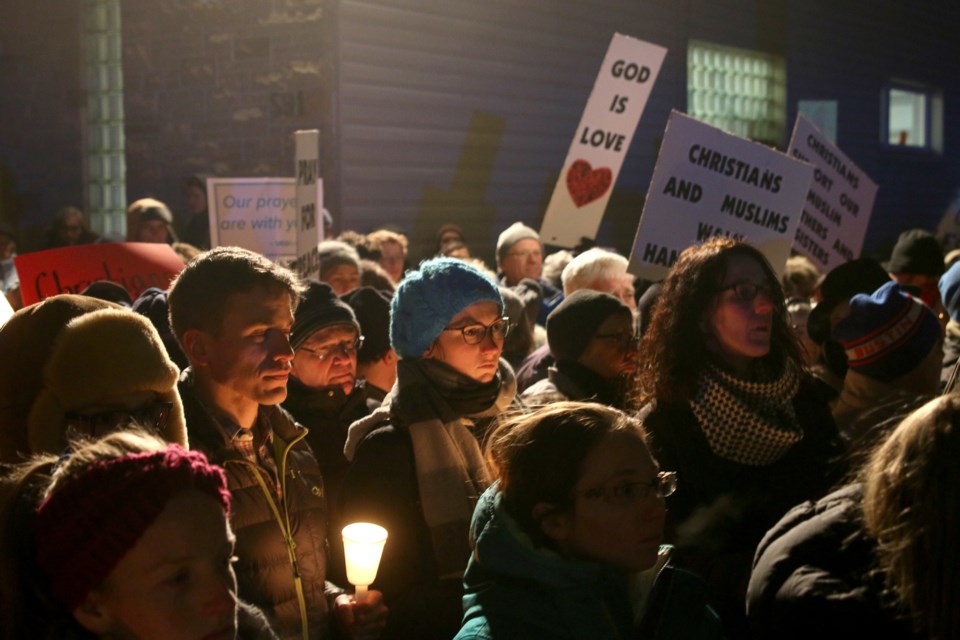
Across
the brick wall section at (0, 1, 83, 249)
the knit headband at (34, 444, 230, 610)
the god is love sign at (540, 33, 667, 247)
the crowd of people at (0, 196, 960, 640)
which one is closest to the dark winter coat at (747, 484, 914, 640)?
the crowd of people at (0, 196, 960, 640)

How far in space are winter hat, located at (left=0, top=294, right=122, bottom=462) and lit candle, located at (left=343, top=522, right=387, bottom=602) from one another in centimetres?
83

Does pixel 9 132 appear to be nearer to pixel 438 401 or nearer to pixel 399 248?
pixel 399 248

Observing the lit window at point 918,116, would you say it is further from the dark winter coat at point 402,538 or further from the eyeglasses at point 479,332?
the dark winter coat at point 402,538

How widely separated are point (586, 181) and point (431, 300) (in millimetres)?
5056

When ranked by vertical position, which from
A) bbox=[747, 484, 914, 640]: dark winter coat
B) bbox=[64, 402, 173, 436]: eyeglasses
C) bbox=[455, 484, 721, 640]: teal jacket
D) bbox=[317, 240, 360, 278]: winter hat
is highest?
bbox=[64, 402, 173, 436]: eyeglasses

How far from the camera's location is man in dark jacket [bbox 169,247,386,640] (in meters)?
→ 3.08

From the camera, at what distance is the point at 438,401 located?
3.66 m

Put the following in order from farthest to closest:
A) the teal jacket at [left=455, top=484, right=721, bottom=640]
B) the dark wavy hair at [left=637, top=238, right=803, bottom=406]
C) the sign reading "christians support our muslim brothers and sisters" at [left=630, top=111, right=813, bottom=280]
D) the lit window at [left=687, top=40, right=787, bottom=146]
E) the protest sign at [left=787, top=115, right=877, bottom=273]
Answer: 1. the lit window at [left=687, top=40, right=787, bottom=146]
2. the protest sign at [left=787, top=115, right=877, bottom=273]
3. the sign reading "christians support our muslim brothers and sisters" at [left=630, top=111, right=813, bottom=280]
4. the dark wavy hair at [left=637, top=238, right=803, bottom=406]
5. the teal jacket at [left=455, top=484, right=721, bottom=640]

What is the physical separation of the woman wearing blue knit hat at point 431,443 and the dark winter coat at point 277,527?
0.19 m

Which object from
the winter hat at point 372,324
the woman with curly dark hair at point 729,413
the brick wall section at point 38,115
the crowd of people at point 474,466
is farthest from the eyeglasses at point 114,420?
the brick wall section at point 38,115

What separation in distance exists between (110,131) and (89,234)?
304 cm

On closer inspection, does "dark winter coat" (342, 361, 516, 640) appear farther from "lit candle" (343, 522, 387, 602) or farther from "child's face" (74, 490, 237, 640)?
"child's face" (74, 490, 237, 640)

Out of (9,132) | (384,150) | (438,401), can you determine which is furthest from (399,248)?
(9,132)

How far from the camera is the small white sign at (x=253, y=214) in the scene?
279 inches
